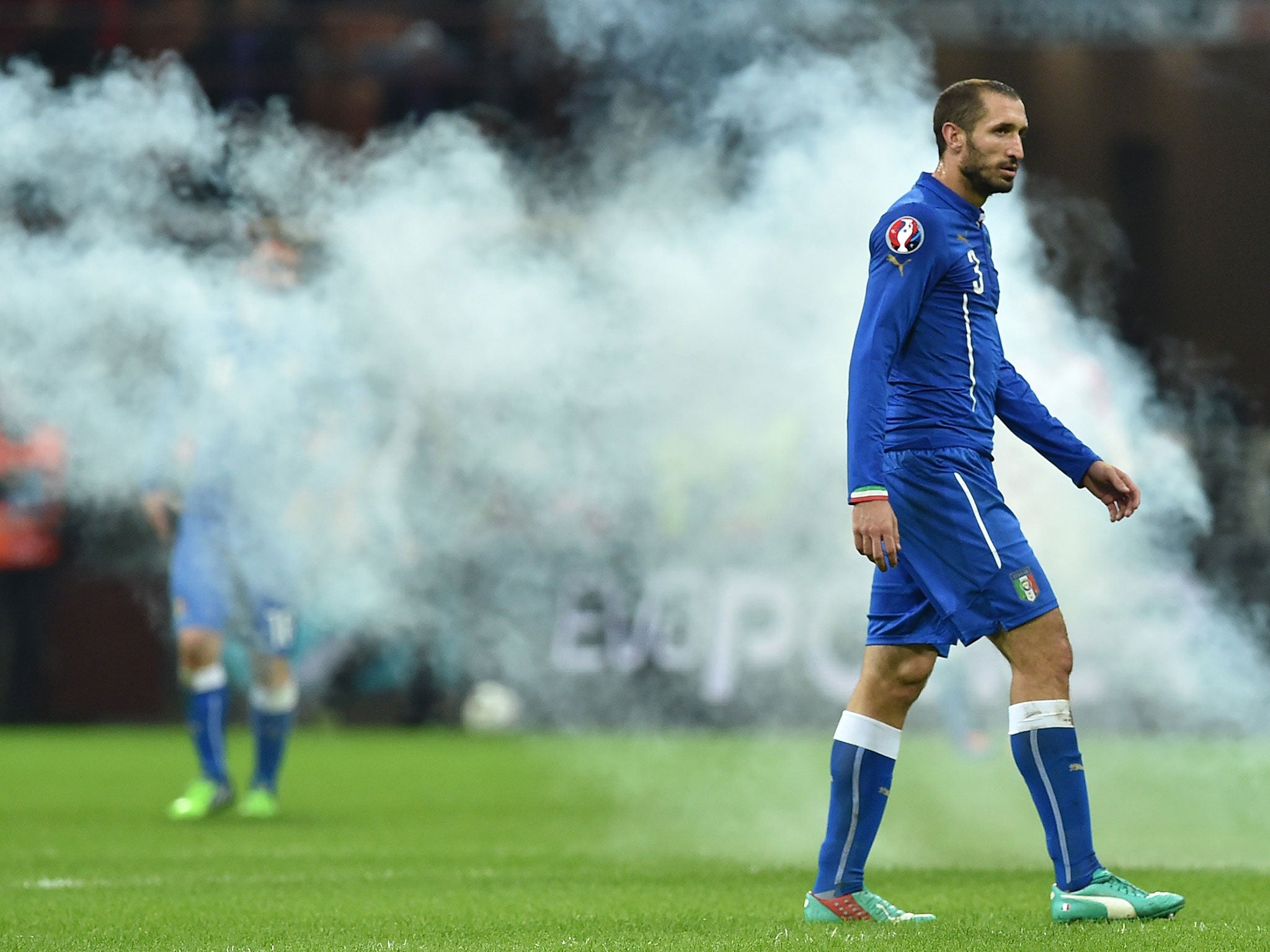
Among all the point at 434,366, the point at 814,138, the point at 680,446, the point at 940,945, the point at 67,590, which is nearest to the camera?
the point at 940,945

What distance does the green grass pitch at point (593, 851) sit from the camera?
483 cm

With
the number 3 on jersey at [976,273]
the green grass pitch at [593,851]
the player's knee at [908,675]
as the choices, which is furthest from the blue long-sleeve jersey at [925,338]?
the green grass pitch at [593,851]

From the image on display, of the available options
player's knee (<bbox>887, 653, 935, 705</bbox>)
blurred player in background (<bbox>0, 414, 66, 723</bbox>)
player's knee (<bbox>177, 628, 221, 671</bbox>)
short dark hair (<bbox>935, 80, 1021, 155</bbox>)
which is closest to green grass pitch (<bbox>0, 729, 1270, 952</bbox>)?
player's knee (<bbox>887, 653, 935, 705</bbox>)

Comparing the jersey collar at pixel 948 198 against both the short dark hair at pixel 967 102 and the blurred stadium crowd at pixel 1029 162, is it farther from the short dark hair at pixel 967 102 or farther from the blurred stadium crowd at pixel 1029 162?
the blurred stadium crowd at pixel 1029 162

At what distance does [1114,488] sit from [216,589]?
4941 mm

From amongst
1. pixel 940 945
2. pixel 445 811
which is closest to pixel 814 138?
pixel 445 811

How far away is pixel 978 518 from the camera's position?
480 cm

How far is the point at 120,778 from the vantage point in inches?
435

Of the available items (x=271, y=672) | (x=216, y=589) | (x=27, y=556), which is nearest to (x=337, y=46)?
(x=27, y=556)

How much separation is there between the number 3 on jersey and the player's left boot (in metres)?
1.51

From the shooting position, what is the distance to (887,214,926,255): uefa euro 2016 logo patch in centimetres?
483

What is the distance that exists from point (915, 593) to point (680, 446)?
7.96 m

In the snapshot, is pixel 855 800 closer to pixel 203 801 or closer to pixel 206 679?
pixel 203 801

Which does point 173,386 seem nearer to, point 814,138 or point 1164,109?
point 814,138
